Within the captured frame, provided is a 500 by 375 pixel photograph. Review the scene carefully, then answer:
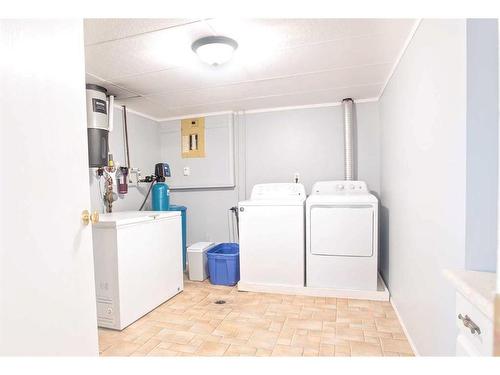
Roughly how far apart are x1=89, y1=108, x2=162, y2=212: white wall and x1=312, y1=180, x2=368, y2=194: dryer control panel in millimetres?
2211

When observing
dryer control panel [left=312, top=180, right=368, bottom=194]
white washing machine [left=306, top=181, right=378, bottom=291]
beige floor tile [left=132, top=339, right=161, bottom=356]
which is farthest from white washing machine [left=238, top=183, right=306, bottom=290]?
beige floor tile [left=132, top=339, right=161, bottom=356]

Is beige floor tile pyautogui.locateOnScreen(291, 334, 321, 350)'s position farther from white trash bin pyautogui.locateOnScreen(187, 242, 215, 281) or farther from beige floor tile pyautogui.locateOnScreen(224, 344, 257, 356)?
white trash bin pyautogui.locateOnScreen(187, 242, 215, 281)

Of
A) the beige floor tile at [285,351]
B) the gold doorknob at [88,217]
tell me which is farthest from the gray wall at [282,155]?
the gold doorknob at [88,217]

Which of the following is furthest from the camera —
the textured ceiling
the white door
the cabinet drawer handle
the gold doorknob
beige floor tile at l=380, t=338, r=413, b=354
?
beige floor tile at l=380, t=338, r=413, b=354

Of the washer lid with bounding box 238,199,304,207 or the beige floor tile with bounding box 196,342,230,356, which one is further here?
the washer lid with bounding box 238,199,304,207

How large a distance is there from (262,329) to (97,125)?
226 cm

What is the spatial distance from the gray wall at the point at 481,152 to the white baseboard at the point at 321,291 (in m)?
1.68

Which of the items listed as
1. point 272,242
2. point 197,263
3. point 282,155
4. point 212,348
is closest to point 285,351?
point 212,348

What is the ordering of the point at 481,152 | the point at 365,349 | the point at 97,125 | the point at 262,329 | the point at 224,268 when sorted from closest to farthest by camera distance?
the point at 481,152 → the point at 365,349 → the point at 262,329 → the point at 97,125 → the point at 224,268

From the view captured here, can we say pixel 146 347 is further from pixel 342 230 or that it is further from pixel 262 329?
pixel 342 230

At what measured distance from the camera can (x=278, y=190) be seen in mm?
3014

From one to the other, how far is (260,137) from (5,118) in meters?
2.76

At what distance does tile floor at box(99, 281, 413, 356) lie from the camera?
1.67 m

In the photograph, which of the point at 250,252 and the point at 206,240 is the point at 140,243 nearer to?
the point at 250,252
